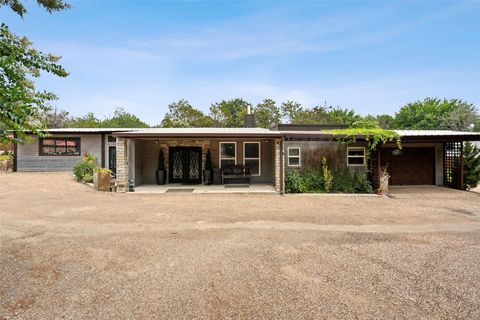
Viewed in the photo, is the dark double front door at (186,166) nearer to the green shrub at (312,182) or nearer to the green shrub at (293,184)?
the green shrub at (293,184)

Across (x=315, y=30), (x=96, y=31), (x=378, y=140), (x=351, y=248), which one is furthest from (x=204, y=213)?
(x=315, y=30)

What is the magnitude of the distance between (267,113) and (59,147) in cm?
2584

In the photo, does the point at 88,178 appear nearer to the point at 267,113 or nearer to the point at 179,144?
the point at 179,144

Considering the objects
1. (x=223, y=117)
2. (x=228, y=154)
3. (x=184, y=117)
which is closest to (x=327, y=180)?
(x=228, y=154)

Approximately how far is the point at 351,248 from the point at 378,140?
774 cm

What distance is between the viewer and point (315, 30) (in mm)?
19516

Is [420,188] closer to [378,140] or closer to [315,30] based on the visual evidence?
[378,140]

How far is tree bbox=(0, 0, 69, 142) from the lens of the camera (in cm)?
248

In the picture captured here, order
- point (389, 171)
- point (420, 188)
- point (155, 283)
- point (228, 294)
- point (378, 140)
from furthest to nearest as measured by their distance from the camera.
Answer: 1. point (389, 171)
2. point (420, 188)
3. point (378, 140)
4. point (155, 283)
5. point (228, 294)

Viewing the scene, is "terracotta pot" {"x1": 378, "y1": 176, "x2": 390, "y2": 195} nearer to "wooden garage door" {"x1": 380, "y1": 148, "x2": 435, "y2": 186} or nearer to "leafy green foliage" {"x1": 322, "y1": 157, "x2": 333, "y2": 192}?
"leafy green foliage" {"x1": 322, "y1": 157, "x2": 333, "y2": 192}

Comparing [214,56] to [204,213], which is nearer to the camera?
[204,213]

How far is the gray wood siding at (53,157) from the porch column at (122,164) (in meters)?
6.31

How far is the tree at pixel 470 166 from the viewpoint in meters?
13.1

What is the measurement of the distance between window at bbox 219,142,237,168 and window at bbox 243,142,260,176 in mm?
531
